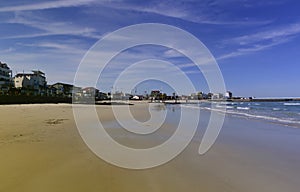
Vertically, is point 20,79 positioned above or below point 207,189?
above

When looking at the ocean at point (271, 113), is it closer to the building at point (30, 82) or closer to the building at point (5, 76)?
the building at point (5, 76)

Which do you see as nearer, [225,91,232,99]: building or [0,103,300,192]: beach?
[0,103,300,192]: beach

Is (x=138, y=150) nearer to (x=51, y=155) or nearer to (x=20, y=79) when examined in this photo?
(x=51, y=155)

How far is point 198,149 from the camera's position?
27.0ft

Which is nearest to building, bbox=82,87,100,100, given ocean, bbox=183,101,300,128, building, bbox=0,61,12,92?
building, bbox=0,61,12,92

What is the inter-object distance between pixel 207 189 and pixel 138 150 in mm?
3724

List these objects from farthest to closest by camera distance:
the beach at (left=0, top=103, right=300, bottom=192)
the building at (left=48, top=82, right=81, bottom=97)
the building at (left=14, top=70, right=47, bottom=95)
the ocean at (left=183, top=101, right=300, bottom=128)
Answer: the building at (left=48, top=82, right=81, bottom=97) < the building at (left=14, top=70, right=47, bottom=95) < the ocean at (left=183, top=101, right=300, bottom=128) < the beach at (left=0, top=103, right=300, bottom=192)

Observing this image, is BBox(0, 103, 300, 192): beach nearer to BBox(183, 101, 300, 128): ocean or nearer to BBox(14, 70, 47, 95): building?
BBox(183, 101, 300, 128): ocean

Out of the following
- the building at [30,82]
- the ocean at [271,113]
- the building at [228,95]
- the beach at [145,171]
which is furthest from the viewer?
the building at [228,95]

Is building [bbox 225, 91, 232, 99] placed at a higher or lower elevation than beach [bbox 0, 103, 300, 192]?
higher

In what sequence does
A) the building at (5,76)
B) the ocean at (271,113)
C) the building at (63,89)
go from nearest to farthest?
1. the ocean at (271,113)
2. the building at (5,76)
3. the building at (63,89)

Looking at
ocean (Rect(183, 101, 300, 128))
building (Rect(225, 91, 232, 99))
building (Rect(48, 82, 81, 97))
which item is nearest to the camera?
ocean (Rect(183, 101, 300, 128))

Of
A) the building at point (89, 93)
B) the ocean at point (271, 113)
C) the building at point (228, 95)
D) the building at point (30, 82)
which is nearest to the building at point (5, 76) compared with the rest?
the building at point (30, 82)

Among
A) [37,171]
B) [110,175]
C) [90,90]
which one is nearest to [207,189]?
[110,175]
